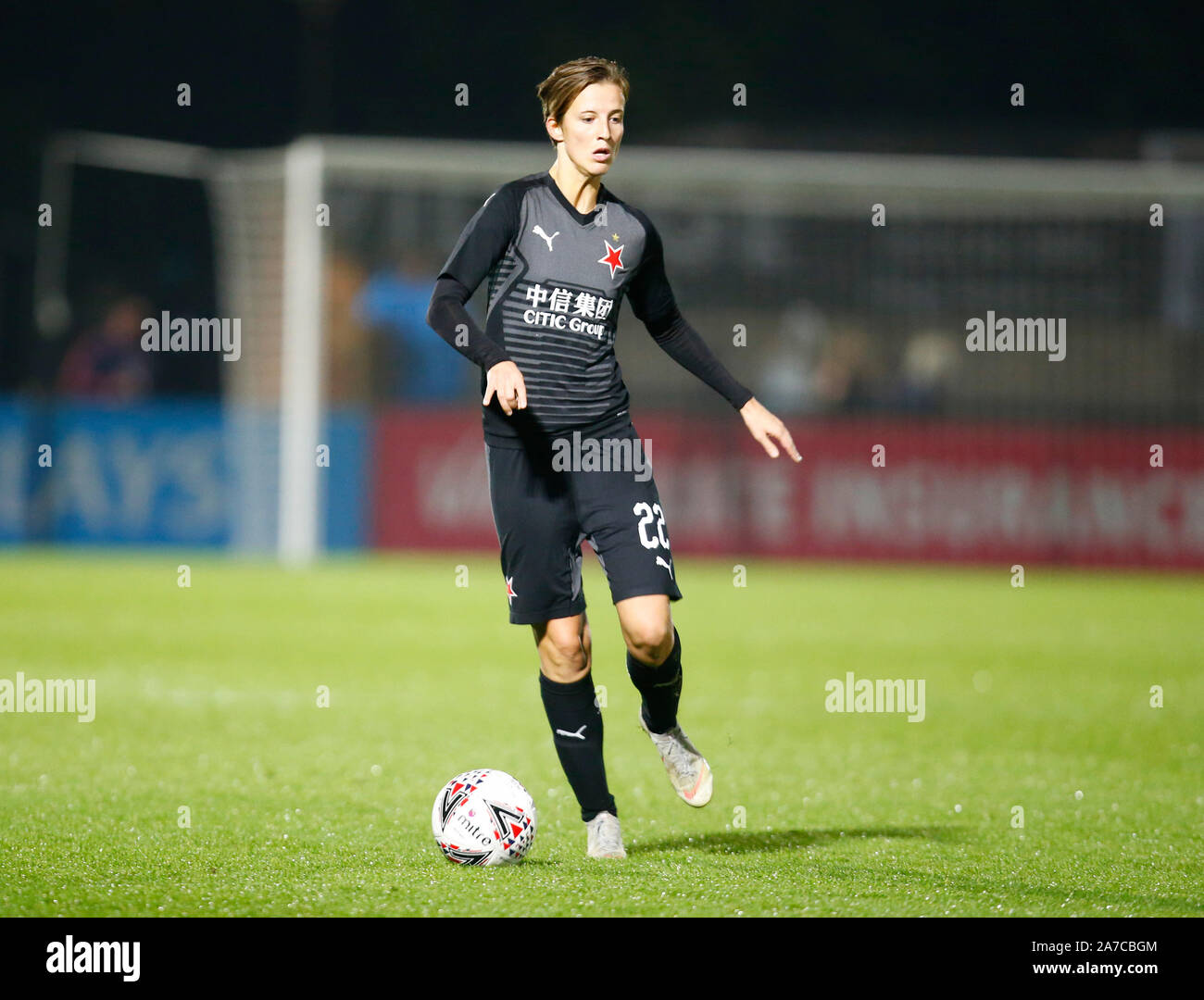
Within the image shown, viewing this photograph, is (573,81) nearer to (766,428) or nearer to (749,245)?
(766,428)

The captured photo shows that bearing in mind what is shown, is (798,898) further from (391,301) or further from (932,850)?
(391,301)

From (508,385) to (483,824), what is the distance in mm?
1255

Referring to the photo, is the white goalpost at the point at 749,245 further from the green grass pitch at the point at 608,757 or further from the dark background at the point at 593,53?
the dark background at the point at 593,53

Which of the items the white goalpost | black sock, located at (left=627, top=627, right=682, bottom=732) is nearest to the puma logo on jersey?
black sock, located at (left=627, top=627, right=682, bottom=732)

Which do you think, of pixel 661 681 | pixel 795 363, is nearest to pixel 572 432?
pixel 661 681

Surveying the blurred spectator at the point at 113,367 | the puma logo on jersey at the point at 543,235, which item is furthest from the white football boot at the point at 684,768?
the blurred spectator at the point at 113,367

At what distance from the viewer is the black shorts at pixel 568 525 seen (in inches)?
205

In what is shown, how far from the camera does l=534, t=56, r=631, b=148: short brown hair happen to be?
517 cm

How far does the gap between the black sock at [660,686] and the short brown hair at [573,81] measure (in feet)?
5.23

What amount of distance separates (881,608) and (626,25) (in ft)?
60.9

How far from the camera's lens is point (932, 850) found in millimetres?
5461

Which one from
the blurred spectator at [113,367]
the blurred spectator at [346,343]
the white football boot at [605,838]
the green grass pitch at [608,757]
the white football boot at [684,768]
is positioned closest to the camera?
the green grass pitch at [608,757]

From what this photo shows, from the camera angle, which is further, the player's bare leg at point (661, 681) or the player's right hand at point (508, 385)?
the player's bare leg at point (661, 681)

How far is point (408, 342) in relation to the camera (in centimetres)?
1839
